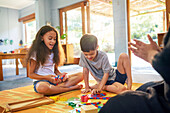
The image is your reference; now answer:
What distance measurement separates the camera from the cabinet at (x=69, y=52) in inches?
200

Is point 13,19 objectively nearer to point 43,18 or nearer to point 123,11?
point 43,18

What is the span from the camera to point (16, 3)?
6941 millimetres

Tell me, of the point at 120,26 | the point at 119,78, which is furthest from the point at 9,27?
the point at 119,78

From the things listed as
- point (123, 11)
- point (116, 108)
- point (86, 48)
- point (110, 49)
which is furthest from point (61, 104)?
point (110, 49)

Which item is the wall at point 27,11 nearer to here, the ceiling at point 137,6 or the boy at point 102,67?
the ceiling at point 137,6

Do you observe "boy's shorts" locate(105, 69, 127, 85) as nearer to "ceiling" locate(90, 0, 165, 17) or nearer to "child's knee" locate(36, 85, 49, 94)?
"child's knee" locate(36, 85, 49, 94)

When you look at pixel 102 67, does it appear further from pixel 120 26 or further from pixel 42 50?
pixel 120 26

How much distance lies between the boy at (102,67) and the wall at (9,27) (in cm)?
701

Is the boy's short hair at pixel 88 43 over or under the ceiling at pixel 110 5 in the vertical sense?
under

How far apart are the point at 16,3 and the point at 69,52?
12.8 ft

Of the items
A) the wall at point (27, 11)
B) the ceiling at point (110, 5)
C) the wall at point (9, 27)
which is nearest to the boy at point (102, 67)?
the ceiling at point (110, 5)

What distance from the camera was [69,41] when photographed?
220 inches

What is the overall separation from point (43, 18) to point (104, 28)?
8.90ft

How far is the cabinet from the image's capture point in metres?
5.09
